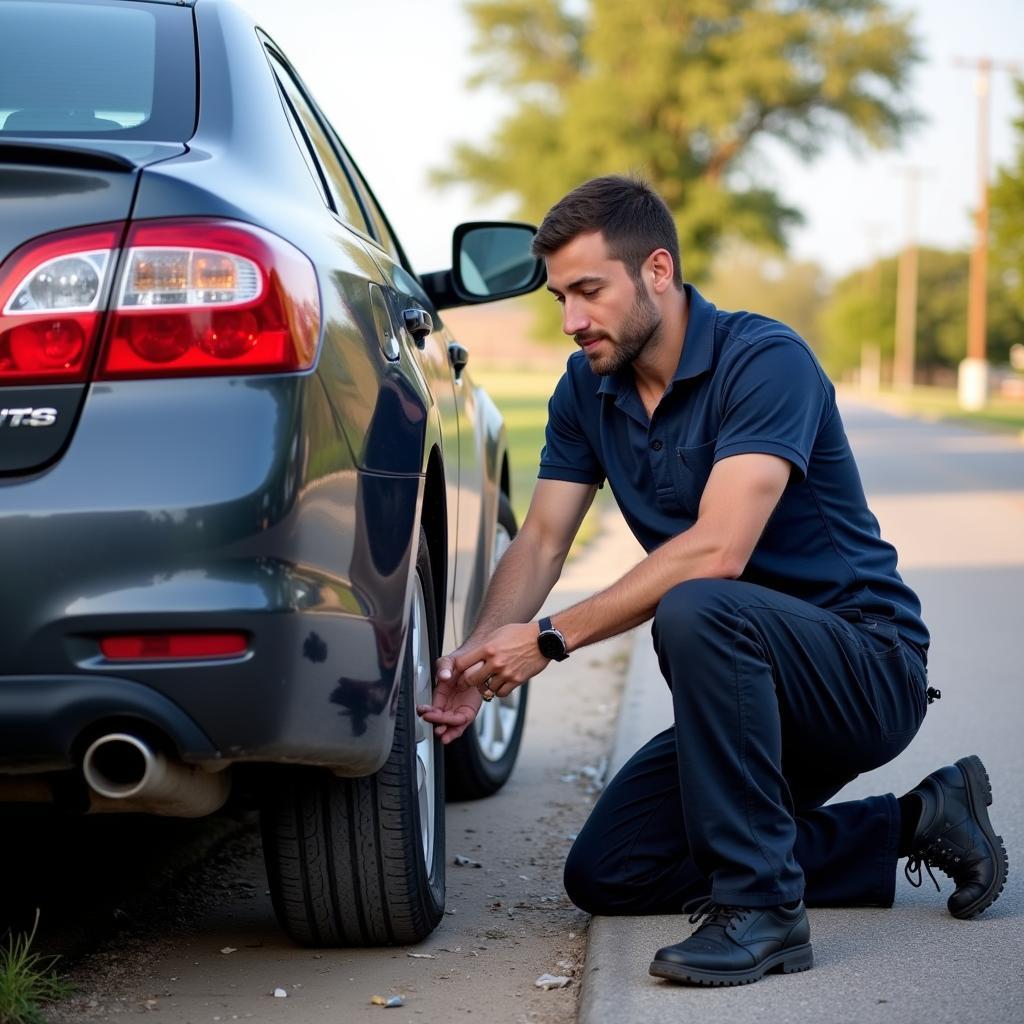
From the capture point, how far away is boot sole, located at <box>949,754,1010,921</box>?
3.30m

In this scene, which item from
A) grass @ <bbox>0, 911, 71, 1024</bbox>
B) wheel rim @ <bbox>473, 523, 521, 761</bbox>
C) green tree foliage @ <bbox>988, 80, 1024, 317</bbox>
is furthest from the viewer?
green tree foliage @ <bbox>988, 80, 1024, 317</bbox>

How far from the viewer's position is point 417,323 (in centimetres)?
335

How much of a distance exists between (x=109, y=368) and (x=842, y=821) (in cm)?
185

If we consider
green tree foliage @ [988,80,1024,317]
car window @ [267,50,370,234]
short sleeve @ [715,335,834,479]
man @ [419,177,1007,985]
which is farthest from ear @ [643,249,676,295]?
green tree foliage @ [988,80,1024,317]

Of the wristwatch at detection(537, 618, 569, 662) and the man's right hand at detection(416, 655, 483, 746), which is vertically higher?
the wristwatch at detection(537, 618, 569, 662)

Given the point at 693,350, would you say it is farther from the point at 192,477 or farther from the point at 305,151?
the point at 192,477

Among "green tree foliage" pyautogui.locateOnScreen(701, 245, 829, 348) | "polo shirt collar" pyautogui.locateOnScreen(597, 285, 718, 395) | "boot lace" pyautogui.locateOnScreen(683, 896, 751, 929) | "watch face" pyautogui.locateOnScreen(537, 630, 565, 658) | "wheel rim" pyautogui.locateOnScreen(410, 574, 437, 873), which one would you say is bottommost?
"green tree foliage" pyautogui.locateOnScreen(701, 245, 829, 348)

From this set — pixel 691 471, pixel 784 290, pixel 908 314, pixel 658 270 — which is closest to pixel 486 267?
pixel 658 270

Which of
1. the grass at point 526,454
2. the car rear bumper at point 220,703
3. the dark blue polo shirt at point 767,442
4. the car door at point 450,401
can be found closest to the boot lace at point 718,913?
the dark blue polo shirt at point 767,442

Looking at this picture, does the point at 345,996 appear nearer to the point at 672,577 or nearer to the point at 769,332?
the point at 672,577

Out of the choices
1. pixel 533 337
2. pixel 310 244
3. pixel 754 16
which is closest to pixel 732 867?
pixel 310 244

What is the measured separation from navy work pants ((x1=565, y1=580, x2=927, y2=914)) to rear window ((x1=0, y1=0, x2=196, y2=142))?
124cm

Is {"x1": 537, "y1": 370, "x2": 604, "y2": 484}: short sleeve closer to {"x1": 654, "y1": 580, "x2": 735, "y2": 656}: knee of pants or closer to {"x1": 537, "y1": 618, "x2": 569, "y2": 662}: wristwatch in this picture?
{"x1": 537, "y1": 618, "x2": 569, "y2": 662}: wristwatch

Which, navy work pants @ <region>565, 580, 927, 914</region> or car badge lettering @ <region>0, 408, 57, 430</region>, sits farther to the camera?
navy work pants @ <region>565, 580, 927, 914</region>
